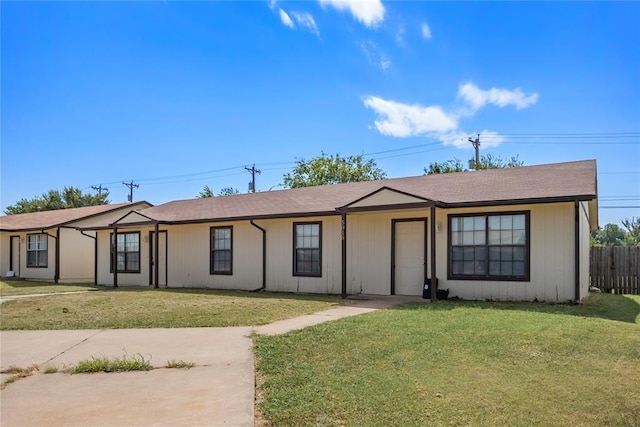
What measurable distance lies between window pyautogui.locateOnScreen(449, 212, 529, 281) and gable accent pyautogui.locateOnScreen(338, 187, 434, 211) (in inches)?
45.7

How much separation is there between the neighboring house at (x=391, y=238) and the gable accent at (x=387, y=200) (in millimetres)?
31

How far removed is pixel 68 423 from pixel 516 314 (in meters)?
7.43

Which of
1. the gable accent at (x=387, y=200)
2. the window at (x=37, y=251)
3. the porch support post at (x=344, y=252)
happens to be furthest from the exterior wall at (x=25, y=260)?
the gable accent at (x=387, y=200)

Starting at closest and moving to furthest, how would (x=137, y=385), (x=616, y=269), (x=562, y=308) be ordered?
(x=137, y=385)
(x=562, y=308)
(x=616, y=269)

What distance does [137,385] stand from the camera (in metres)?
4.94

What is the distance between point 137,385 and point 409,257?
902 cm

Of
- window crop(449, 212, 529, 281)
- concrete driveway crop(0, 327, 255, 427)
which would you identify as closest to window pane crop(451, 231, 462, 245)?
window crop(449, 212, 529, 281)

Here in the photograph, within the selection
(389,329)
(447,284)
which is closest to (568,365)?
(389,329)

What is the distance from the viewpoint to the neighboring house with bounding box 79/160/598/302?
35.4 ft

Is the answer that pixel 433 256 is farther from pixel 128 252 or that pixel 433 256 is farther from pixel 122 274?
pixel 122 274

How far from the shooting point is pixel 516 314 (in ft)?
28.3

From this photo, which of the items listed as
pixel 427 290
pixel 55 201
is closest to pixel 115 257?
pixel 427 290

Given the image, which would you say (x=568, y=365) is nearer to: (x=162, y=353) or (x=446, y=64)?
(x=162, y=353)

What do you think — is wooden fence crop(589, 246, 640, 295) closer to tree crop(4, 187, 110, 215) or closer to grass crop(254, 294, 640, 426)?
grass crop(254, 294, 640, 426)
